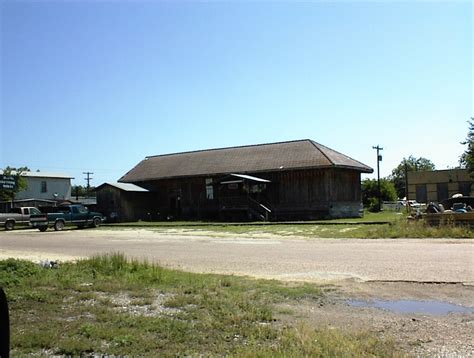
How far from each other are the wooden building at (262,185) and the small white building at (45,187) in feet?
86.0

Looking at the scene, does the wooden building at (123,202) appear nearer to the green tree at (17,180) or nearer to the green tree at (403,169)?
the green tree at (17,180)

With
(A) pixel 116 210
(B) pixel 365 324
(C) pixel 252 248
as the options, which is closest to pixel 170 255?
(C) pixel 252 248

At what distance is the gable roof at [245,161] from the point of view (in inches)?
1874

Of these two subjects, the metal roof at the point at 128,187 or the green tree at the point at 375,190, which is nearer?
the metal roof at the point at 128,187

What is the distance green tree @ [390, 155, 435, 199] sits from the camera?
11998 cm

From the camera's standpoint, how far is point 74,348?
624 centimetres

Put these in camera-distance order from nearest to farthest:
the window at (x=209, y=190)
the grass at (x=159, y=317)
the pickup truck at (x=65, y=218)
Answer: the grass at (x=159, y=317) → the pickup truck at (x=65, y=218) → the window at (x=209, y=190)

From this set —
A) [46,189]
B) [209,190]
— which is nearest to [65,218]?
[209,190]

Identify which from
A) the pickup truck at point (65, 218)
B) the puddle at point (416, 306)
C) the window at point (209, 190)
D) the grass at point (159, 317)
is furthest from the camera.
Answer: the window at point (209, 190)

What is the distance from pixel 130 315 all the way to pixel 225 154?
1958 inches

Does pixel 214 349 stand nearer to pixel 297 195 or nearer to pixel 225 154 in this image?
pixel 297 195

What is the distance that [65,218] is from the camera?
41.2m

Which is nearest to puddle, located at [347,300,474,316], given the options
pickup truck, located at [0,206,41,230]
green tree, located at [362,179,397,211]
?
pickup truck, located at [0,206,41,230]

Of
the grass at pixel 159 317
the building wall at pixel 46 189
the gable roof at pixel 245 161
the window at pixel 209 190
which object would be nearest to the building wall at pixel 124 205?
the gable roof at pixel 245 161
